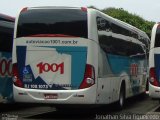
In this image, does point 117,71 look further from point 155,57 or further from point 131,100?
point 131,100

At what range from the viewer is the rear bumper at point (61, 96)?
1402 centimetres

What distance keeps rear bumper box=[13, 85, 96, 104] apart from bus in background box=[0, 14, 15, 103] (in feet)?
5.07

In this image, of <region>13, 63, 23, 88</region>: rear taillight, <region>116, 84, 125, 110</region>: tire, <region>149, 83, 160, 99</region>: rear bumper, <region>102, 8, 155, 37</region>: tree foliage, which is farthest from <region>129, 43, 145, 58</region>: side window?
<region>102, 8, 155, 37</region>: tree foliage

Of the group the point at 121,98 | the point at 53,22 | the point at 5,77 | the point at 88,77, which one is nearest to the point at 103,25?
the point at 53,22

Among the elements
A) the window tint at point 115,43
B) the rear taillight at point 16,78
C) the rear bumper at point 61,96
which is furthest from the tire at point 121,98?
the rear taillight at point 16,78

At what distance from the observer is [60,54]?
47.1 ft

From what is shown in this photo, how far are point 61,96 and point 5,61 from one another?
9.19ft

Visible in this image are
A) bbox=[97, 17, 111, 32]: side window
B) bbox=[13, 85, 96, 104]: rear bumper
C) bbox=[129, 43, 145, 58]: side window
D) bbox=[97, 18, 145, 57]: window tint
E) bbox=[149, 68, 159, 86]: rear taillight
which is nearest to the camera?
bbox=[13, 85, 96, 104]: rear bumper

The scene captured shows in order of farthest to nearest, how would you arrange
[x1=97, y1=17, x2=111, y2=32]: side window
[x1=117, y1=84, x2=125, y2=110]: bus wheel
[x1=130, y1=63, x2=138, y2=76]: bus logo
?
[x1=130, y1=63, x2=138, y2=76]: bus logo < [x1=117, y1=84, x2=125, y2=110]: bus wheel < [x1=97, y1=17, x2=111, y2=32]: side window

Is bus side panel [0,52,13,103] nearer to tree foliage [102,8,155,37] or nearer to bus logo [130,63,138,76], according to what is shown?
bus logo [130,63,138,76]

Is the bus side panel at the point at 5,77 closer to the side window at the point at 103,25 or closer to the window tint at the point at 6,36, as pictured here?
the window tint at the point at 6,36

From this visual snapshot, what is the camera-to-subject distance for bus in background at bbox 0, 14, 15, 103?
51.9 ft

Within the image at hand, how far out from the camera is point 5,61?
52.4 ft

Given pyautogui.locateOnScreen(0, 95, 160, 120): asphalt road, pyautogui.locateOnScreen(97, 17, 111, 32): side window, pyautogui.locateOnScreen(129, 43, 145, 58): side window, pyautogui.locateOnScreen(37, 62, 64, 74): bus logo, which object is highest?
pyautogui.locateOnScreen(97, 17, 111, 32): side window
